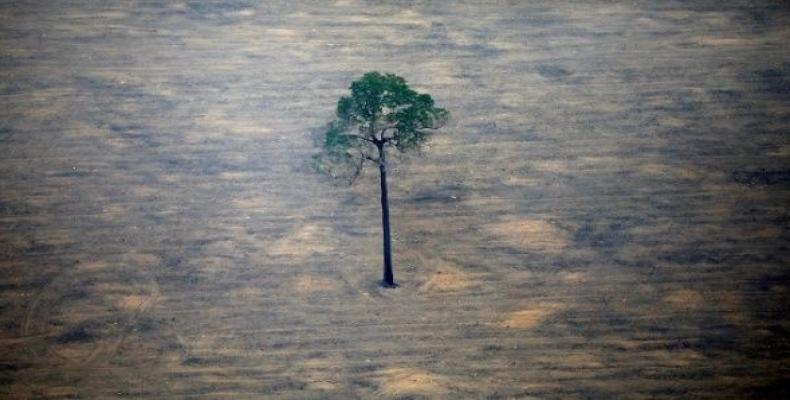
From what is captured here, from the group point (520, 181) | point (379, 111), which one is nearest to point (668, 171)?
point (520, 181)

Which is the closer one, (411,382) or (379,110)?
(411,382)

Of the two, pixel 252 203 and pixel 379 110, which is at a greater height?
pixel 379 110

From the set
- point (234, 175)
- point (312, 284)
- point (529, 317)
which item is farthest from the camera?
point (234, 175)

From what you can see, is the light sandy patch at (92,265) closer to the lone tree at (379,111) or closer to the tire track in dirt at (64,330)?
the tire track in dirt at (64,330)

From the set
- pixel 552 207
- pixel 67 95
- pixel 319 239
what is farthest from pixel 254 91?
pixel 552 207

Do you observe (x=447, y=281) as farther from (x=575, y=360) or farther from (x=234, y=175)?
(x=234, y=175)

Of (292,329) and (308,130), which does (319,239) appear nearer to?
(292,329)

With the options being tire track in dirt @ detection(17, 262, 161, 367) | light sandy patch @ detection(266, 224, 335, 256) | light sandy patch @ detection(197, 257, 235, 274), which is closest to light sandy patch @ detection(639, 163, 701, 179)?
light sandy patch @ detection(266, 224, 335, 256)
